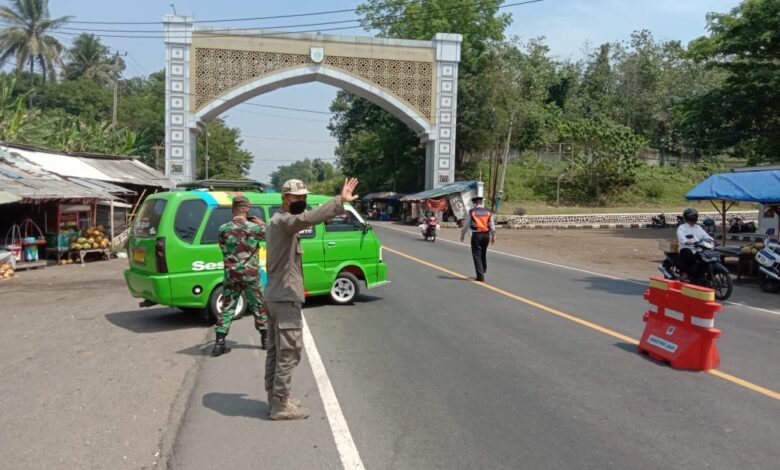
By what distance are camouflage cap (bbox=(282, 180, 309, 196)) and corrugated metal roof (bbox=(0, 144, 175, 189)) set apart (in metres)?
16.4

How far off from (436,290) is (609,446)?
22.4 feet

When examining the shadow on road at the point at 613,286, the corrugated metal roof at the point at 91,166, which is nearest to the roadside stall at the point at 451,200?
the corrugated metal roof at the point at 91,166

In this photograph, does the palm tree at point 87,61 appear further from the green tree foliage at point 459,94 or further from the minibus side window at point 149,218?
the minibus side window at point 149,218

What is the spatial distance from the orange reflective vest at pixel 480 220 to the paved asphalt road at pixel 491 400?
3.57m

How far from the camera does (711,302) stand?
5.92 meters

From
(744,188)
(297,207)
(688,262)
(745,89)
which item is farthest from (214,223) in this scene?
(745,89)

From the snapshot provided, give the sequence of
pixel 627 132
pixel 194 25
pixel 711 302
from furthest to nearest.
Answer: pixel 627 132 → pixel 194 25 → pixel 711 302

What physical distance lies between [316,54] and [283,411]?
3704cm

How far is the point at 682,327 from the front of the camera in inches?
241

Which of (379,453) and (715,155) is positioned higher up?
(715,155)

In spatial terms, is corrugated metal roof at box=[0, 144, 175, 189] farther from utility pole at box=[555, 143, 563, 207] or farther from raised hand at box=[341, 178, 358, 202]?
utility pole at box=[555, 143, 563, 207]

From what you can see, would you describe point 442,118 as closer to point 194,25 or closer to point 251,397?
point 194,25

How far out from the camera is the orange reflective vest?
473 inches

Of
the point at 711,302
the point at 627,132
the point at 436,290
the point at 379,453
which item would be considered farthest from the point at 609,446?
the point at 627,132
